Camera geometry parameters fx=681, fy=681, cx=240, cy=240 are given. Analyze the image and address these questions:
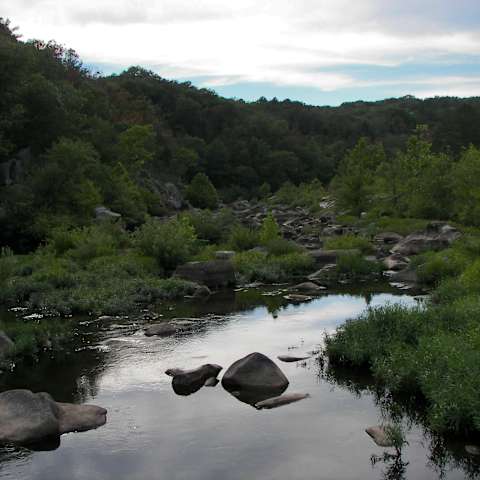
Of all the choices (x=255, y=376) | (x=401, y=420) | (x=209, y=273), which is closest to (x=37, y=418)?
(x=255, y=376)

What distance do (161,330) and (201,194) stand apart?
58934mm

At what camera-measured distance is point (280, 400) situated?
13.8 metres

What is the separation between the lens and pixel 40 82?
46.5m

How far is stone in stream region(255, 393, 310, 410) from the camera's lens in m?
13.7

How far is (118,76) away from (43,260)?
101 meters

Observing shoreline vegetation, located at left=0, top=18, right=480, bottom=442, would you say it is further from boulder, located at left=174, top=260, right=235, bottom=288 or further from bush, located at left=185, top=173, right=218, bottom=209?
boulder, located at left=174, top=260, right=235, bottom=288

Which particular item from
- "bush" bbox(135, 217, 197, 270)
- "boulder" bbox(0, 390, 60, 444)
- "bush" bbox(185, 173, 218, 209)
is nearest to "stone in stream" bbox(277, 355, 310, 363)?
"boulder" bbox(0, 390, 60, 444)

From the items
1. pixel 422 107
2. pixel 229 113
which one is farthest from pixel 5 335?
pixel 422 107

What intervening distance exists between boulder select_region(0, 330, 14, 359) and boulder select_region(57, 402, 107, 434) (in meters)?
3.88

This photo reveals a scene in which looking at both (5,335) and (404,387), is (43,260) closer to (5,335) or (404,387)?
(5,335)

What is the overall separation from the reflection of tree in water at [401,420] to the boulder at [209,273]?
36.4 feet

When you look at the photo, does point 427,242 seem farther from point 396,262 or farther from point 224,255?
point 224,255

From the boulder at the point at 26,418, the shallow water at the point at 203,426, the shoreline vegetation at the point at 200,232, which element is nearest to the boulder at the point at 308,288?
the shoreline vegetation at the point at 200,232

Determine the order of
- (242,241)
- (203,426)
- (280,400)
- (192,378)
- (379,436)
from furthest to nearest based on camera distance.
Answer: (242,241) → (192,378) → (280,400) → (203,426) → (379,436)
